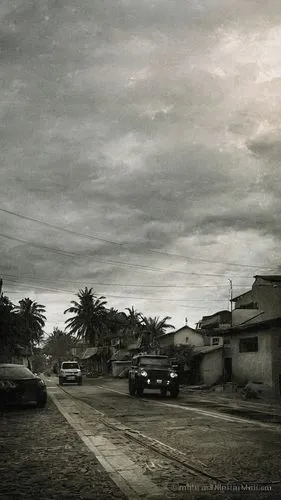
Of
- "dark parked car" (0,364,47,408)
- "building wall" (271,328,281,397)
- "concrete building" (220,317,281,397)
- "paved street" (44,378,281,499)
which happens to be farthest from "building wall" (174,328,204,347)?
"paved street" (44,378,281,499)

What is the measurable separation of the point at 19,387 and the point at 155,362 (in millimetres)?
8989

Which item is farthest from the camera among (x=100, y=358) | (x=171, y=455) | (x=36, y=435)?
(x=100, y=358)

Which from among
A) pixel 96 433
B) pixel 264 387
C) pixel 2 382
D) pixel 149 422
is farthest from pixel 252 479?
pixel 264 387

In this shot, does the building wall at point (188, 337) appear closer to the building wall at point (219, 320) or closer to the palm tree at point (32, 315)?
the building wall at point (219, 320)

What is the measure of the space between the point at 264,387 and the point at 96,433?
691 inches

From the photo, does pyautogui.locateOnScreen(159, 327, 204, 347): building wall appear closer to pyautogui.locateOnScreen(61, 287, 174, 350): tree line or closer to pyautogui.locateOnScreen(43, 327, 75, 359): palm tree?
pyautogui.locateOnScreen(61, 287, 174, 350): tree line

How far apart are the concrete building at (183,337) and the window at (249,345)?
28.9 metres

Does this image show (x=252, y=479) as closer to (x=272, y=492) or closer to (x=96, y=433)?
(x=272, y=492)

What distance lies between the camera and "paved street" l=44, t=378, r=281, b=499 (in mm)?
5445

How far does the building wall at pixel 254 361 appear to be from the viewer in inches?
1032

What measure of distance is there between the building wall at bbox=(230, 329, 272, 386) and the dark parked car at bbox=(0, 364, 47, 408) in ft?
47.5

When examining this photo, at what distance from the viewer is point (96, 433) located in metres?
9.98

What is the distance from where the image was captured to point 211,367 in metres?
35.6

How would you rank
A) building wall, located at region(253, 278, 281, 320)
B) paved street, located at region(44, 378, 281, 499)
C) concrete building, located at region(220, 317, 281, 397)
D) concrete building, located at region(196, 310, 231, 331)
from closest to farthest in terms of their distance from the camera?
paved street, located at region(44, 378, 281, 499)
concrete building, located at region(220, 317, 281, 397)
building wall, located at region(253, 278, 281, 320)
concrete building, located at region(196, 310, 231, 331)
